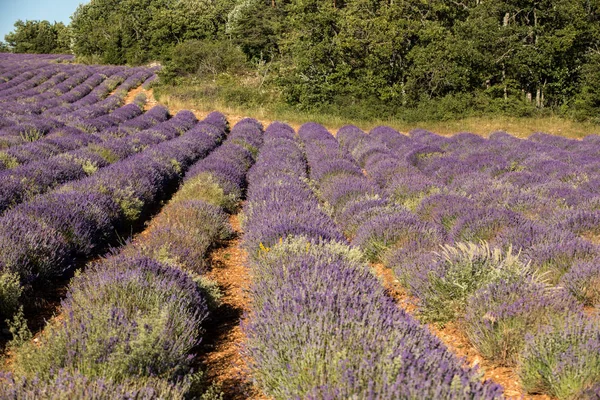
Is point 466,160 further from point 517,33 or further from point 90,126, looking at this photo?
point 517,33

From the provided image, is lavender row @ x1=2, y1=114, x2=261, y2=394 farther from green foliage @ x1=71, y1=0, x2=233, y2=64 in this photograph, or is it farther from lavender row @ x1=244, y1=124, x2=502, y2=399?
green foliage @ x1=71, y1=0, x2=233, y2=64

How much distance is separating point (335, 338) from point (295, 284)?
0.75m

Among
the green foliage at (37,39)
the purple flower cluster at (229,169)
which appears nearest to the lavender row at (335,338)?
the purple flower cluster at (229,169)

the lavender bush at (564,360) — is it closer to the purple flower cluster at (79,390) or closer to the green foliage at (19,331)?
the purple flower cluster at (79,390)

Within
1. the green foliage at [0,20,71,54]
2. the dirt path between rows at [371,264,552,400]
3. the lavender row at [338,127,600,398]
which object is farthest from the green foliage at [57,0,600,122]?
the green foliage at [0,20,71,54]

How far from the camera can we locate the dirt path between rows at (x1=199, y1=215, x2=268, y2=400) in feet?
9.26

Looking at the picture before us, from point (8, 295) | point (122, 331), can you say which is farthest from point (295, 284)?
point (8, 295)

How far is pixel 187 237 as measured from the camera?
16.9 ft

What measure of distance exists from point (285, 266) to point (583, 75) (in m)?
22.9

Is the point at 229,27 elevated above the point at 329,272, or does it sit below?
above

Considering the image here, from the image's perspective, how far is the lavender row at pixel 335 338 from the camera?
1941 millimetres

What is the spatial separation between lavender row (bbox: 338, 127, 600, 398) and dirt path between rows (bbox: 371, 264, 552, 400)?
62 mm

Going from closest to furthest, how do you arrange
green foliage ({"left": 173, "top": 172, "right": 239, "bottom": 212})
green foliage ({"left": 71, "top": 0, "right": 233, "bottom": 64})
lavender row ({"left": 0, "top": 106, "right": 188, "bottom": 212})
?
lavender row ({"left": 0, "top": 106, "right": 188, "bottom": 212})
green foliage ({"left": 173, "top": 172, "right": 239, "bottom": 212})
green foliage ({"left": 71, "top": 0, "right": 233, "bottom": 64})

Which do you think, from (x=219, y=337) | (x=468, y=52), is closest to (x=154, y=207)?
(x=219, y=337)
